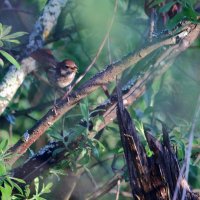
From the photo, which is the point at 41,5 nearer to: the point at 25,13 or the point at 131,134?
the point at 25,13

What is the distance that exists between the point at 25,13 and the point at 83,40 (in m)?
0.58

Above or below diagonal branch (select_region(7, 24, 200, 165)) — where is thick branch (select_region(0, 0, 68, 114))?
above

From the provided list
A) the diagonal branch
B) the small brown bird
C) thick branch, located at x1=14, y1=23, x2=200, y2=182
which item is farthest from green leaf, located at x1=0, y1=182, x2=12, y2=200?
the small brown bird

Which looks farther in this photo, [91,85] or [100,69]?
[100,69]

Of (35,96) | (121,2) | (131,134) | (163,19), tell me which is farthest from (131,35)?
(131,134)

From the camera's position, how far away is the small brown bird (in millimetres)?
4203

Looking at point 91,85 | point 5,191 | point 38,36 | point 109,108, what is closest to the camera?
point 5,191

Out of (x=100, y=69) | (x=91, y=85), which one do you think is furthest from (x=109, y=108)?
(x=100, y=69)

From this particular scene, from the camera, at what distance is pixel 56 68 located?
4.37m

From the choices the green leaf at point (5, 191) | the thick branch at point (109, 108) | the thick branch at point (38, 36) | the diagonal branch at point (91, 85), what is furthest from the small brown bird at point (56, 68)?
the green leaf at point (5, 191)

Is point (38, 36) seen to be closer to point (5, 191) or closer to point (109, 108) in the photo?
point (109, 108)

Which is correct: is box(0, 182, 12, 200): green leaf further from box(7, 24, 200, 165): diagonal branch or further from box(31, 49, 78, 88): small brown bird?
box(31, 49, 78, 88): small brown bird

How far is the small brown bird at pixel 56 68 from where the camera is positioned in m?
4.20

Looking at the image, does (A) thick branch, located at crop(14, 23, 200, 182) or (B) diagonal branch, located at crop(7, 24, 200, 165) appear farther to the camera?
(A) thick branch, located at crop(14, 23, 200, 182)
